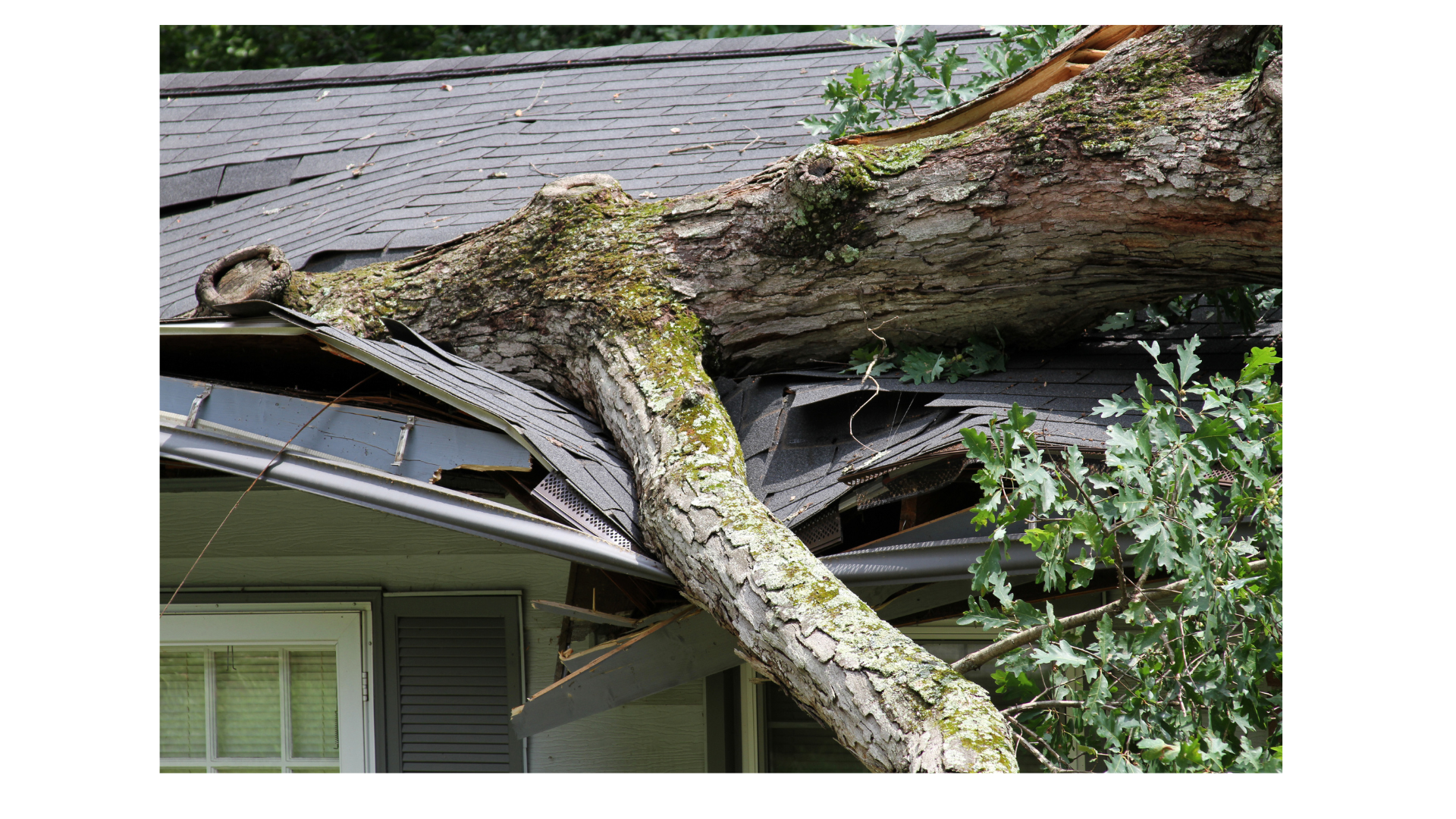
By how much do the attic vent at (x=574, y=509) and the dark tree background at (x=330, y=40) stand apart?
13.4 metres

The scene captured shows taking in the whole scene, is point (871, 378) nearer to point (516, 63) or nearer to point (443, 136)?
point (443, 136)

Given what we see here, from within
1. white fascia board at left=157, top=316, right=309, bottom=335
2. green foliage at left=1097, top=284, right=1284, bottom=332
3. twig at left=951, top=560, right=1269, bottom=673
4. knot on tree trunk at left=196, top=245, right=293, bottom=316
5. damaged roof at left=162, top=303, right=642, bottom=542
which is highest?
knot on tree trunk at left=196, top=245, right=293, bottom=316

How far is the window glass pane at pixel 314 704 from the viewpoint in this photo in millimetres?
4242

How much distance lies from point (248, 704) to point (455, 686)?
99cm

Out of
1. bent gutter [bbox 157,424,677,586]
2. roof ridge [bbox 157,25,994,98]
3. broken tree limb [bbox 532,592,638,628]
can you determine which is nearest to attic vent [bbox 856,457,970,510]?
bent gutter [bbox 157,424,677,586]

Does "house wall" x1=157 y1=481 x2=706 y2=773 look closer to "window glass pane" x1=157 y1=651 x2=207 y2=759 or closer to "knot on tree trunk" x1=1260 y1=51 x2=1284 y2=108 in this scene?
"window glass pane" x1=157 y1=651 x2=207 y2=759

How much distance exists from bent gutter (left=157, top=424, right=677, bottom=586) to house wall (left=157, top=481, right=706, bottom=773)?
1.27 metres

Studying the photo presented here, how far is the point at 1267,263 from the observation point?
2.93 metres

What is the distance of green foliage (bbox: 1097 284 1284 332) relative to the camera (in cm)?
331

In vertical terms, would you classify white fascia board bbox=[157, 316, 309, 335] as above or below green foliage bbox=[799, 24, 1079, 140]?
below

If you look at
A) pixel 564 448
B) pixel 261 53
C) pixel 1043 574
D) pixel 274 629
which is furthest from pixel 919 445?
pixel 261 53

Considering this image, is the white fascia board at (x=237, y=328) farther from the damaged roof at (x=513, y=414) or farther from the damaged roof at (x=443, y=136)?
the damaged roof at (x=443, y=136)

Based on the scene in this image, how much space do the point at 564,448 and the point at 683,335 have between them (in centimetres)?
59
